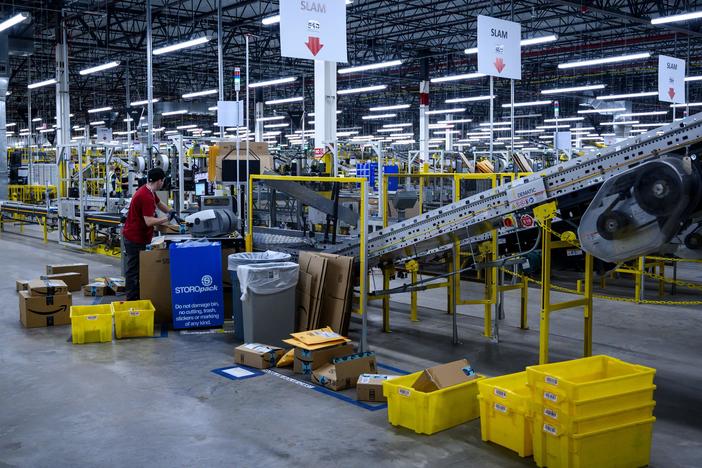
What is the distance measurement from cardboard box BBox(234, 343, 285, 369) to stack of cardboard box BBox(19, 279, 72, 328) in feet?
8.27

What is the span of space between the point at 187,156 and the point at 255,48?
13.7m

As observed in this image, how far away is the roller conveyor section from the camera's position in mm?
4223

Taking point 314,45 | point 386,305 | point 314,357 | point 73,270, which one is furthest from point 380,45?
point 314,357

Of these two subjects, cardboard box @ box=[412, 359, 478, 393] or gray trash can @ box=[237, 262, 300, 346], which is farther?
gray trash can @ box=[237, 262, 300, 346]

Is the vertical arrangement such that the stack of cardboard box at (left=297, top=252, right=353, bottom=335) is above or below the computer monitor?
below

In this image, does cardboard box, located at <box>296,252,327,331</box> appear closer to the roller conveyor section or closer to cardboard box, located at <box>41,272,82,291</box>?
the roller conveyor section

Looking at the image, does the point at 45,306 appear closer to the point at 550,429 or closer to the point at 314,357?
the point at 314,357

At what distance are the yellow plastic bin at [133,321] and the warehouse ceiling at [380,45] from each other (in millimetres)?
11651

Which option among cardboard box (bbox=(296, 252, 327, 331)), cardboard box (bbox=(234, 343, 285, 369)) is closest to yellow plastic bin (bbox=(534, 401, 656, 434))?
cardboard box (bbox=(234, 343, 285, 369))

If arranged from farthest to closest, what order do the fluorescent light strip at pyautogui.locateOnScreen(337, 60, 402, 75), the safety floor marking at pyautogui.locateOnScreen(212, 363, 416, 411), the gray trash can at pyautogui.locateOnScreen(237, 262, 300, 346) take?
the fluorescent light strip at pyautogui.locateOnScreen(337, 60, 402, 75) → the gray trash can at pyautogui.locateOnScreen(237, 262, 300, 346) → the safety floor marking at pyautogui.locateOnScreen(212, 363, 416, 411)

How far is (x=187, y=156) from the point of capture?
13.3 meters

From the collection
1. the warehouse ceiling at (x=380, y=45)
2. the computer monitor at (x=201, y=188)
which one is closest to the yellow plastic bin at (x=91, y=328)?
the computer monitor at (x=201, y=188)

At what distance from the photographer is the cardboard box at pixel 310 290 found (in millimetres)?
6219

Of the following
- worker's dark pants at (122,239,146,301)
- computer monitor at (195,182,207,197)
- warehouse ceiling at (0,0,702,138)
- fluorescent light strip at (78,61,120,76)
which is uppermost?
warehouse ceiling at (0,0,702,138)
